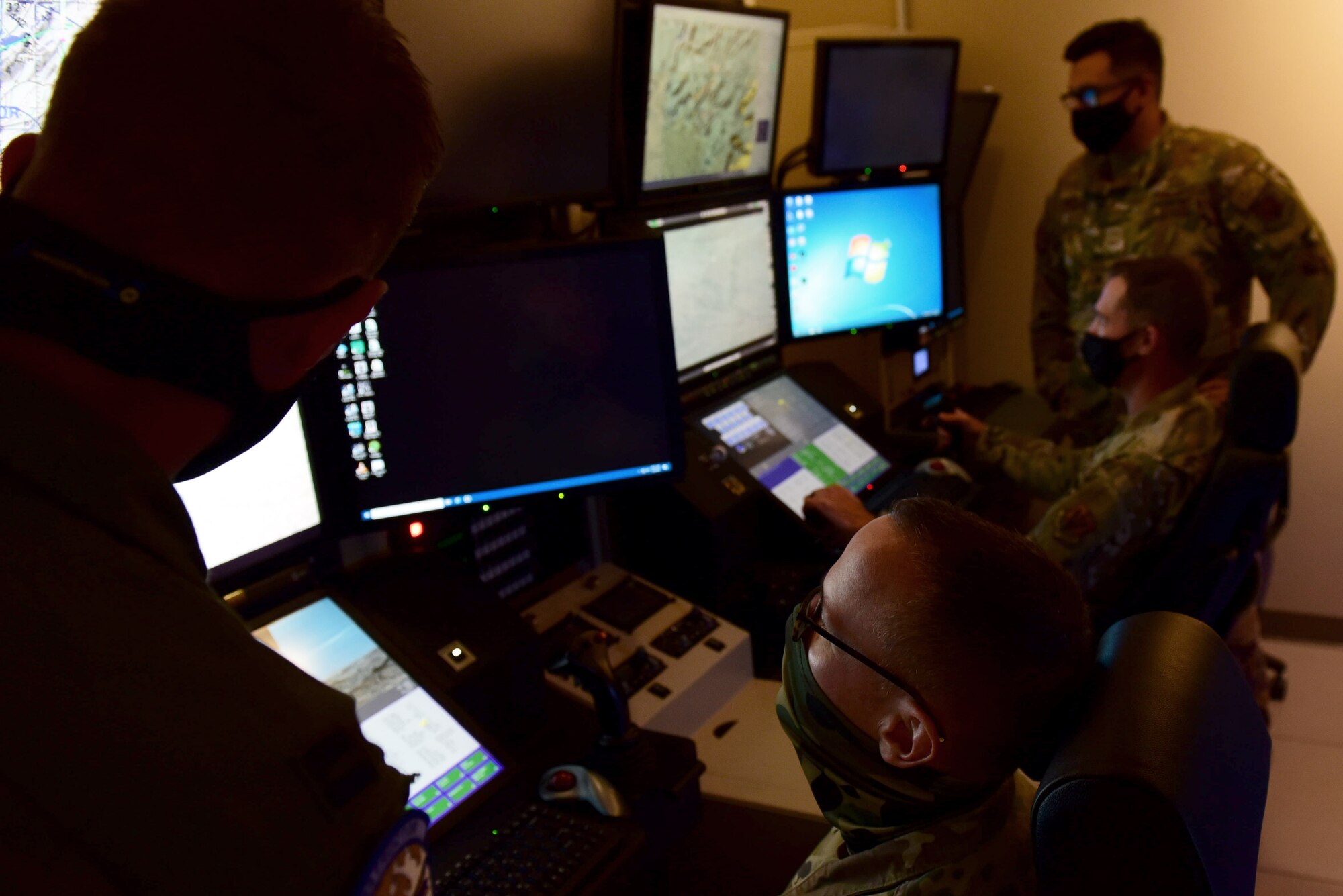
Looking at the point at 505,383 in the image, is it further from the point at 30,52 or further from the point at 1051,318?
the point at 1051,318

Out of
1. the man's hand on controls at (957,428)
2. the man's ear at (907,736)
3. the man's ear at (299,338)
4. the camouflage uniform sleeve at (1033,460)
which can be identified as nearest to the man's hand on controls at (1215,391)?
the camouflage uniform sleeve at (1033,460)

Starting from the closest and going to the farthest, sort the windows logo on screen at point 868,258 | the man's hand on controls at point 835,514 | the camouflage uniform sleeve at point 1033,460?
1. the man's hand on controls at point 835,514
2. the camouflage uniform sleeve at point 1033,460
3. the windows logo on screen at point 868,258

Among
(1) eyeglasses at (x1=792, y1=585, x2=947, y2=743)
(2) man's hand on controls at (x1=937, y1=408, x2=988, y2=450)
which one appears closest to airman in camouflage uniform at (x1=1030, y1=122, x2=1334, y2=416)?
(2) man's hand on controls at (x1=937, y1=408, x2=988, y2=450)

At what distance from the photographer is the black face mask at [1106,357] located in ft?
6.51

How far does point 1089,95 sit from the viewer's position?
8.79 ft

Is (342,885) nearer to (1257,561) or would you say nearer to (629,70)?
(629,70)

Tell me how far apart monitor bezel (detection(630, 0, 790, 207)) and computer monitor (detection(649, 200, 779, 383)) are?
0.17 ft

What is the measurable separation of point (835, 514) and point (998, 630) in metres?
0.99

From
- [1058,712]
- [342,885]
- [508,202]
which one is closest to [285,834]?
[342,885]

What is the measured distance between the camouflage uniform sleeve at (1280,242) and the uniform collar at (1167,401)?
2.82 feet

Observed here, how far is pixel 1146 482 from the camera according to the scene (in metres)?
1.84

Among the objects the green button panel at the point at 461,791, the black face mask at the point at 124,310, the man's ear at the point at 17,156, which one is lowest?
the green button panel at the point at 461,791

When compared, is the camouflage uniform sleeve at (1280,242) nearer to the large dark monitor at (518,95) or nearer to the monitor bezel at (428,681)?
the large dark monitor at (518,95)

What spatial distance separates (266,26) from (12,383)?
0.79ft
